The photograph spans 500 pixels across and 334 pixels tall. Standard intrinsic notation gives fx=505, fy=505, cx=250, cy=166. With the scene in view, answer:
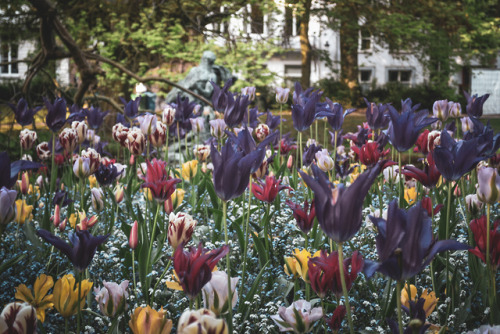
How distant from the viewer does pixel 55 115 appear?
2.70 meters

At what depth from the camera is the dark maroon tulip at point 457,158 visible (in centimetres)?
157

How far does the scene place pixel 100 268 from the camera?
2.21 m

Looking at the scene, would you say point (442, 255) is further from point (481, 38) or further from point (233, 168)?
point (481, 38)

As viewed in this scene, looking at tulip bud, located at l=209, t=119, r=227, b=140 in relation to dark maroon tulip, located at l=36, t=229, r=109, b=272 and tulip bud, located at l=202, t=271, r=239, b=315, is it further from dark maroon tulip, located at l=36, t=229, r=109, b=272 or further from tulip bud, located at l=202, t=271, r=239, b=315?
tulip bud, located at l=202, t=271, r=239, b=315

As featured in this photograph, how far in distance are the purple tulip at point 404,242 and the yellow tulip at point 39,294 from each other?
89cm

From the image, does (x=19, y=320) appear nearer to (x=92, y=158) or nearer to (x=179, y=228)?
(x=179, y=228)

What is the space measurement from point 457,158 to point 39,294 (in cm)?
131

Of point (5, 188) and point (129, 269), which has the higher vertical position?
point (5, 188)

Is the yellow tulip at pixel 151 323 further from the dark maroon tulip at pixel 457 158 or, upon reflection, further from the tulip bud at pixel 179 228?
the dark maroon tulip at pixel 457 158

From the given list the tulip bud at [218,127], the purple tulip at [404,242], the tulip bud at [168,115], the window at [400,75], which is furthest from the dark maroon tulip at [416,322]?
the window at [400,75]

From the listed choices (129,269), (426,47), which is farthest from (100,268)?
(426,47)

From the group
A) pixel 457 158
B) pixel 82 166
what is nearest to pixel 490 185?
pixel 457 158

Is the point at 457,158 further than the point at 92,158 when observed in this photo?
No

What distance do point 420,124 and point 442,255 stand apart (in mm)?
593
